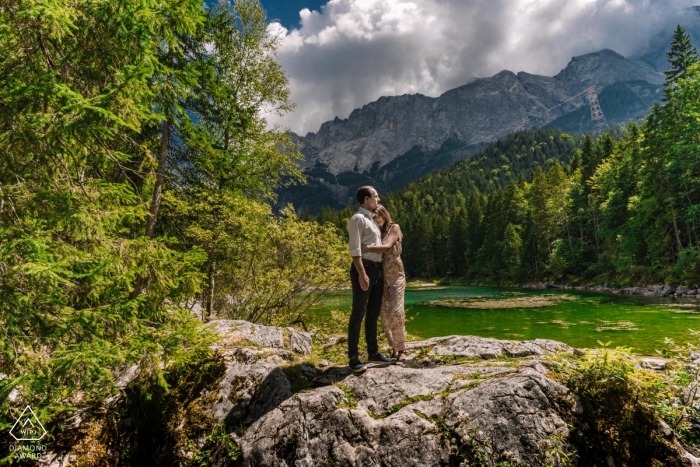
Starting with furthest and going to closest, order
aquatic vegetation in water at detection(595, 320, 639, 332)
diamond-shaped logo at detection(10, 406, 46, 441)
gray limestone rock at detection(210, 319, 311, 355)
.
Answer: aquatic vegetation in water at detection(595, 320, 639, 332) → gray limestone rock at detection(210, 319, 311, 355) → diamond-shaped logo at detection(10, 406, 46, 441)

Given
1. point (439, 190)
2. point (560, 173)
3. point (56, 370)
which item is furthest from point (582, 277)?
point (439, 190)

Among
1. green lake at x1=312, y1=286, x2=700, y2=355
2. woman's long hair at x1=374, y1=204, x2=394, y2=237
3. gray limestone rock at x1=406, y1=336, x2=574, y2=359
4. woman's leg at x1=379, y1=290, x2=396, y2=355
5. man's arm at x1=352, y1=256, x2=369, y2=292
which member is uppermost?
woman's long hair at x1=374, y1=204, x2=394, y2=237

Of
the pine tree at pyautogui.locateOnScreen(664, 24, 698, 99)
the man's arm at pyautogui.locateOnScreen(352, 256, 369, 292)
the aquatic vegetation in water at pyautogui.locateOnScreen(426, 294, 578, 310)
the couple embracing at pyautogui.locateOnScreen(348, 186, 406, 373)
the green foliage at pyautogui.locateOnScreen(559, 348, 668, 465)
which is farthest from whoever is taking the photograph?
the pine tree at pyautogui.locateOnScreen(664, 24, 698, 99)

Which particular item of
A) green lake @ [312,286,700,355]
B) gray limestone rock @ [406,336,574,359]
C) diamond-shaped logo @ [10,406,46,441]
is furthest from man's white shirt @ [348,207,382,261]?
green lake @ [312,286,700,355]

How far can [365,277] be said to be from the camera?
16.8 ft

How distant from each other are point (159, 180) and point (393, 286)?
6.22 metres

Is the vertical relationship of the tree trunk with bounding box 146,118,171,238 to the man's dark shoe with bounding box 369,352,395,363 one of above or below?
above

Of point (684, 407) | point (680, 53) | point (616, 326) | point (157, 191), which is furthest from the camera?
point (680, 53)

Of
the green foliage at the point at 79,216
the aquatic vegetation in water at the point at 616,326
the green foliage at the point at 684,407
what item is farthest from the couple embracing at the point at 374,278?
the aquatic vegetation in water at the point at 616,326

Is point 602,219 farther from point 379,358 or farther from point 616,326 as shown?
point 379,358

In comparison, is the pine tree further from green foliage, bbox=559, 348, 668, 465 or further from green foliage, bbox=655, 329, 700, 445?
green foliage, bbox=559, 348, 668, 465

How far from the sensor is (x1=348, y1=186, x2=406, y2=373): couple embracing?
5230mm

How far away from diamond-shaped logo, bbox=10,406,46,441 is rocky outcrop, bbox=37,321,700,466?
16.8 inches

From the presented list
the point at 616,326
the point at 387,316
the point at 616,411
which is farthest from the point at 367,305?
the point at 616,326
